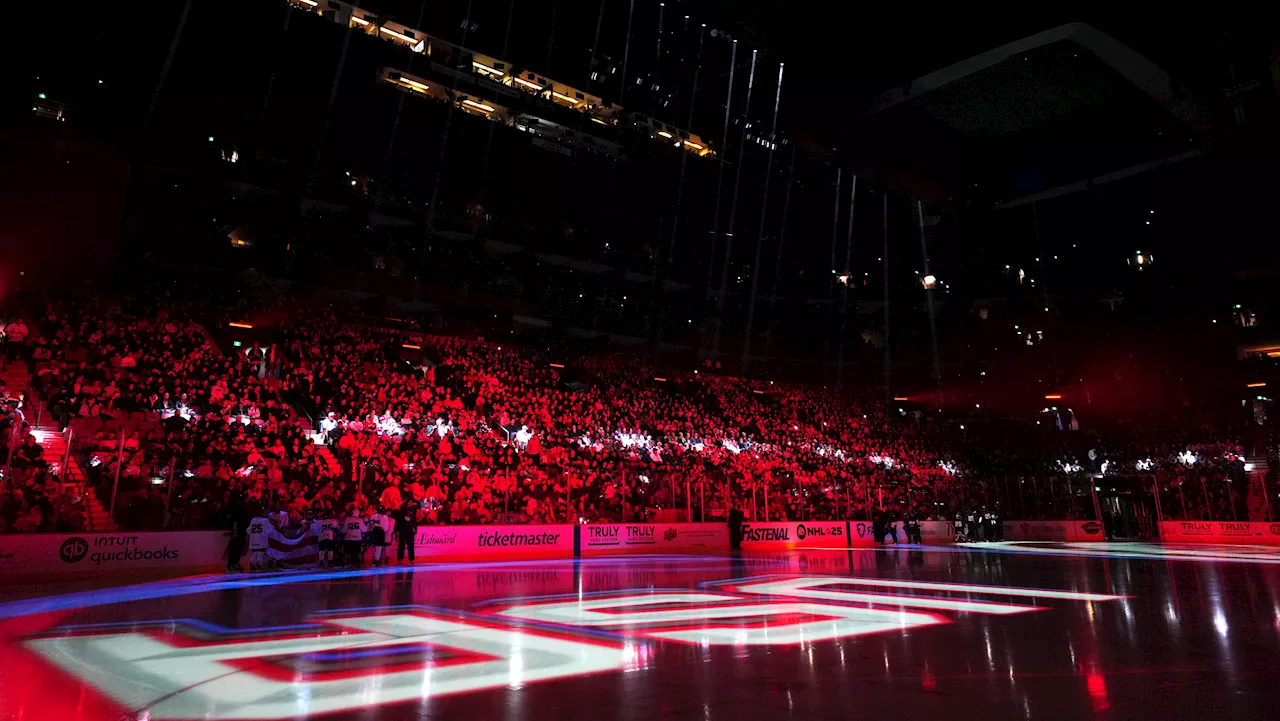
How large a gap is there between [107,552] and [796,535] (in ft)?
68.5

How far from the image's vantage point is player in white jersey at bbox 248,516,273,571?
1664cm

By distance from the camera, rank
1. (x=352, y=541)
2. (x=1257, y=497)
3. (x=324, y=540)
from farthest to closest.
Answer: (x=1257, y=497), (x=352, y=541), (x=324, y=540)

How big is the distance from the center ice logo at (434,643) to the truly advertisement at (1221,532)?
21.4 meters

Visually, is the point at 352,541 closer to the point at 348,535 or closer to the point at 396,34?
the point at 348,535

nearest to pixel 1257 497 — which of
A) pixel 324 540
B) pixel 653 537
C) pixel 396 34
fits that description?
pixel 653 537

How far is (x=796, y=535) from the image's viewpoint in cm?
2725

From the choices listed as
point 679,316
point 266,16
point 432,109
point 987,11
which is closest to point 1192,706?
point 987,11

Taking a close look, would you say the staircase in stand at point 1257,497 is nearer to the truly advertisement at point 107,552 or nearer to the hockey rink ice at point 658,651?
the hockey rink ice at point 658,651

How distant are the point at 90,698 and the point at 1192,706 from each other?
21.1 ft

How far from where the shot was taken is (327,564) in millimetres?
17359

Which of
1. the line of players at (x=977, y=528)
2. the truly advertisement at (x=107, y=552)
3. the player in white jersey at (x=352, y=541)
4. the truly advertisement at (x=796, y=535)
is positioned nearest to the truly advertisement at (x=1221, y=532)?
the line of players at (x=977, y=528)

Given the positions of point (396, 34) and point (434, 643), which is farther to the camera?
point (396, 34)

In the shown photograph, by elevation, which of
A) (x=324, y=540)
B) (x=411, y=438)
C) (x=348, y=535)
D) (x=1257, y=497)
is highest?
(x=1257, y=497)

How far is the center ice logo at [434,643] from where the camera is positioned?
4.70 m
